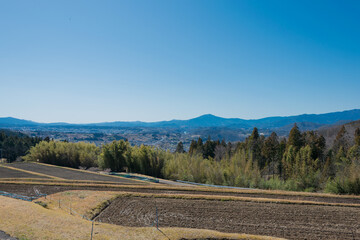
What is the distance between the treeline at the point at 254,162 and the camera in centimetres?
2755

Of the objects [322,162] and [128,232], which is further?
[322,162]

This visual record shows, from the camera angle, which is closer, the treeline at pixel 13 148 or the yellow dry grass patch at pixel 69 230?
the yellow dry grass patch at pixel 69 230

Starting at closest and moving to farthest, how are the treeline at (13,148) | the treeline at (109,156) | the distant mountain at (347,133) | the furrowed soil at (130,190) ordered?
the furrowed soil at (130,190) → the treeline at (109,156) → the distant mountain at (347,133) → the treeline at (13,148)

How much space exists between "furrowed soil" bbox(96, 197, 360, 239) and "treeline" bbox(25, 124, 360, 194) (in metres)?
8.44

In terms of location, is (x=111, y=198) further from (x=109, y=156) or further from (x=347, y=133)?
(x=347, y=133)

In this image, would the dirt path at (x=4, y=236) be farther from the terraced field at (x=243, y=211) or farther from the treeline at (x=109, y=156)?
the treeline at (x=109, y=156)

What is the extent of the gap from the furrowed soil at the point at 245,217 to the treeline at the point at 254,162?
8437mm

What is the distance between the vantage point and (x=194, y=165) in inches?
1326

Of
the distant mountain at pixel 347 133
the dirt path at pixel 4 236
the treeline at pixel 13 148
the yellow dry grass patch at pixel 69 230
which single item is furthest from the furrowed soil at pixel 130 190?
the treeline at pixel 13 148

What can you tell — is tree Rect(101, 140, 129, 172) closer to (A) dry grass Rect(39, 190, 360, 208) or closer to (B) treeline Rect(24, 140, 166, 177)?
(B) treeline Rect(24, 140, 166, 177)

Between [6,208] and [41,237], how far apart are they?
608 cm

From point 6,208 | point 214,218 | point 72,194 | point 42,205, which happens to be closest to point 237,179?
point 214,218

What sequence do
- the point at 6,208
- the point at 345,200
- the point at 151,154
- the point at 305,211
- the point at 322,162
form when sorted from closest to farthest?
the point at 6,208 → the point at 305,211 → the point at 345,200 → the point at 322,162 → the point at 151,154

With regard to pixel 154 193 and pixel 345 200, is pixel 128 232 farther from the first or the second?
pixel 345 200
